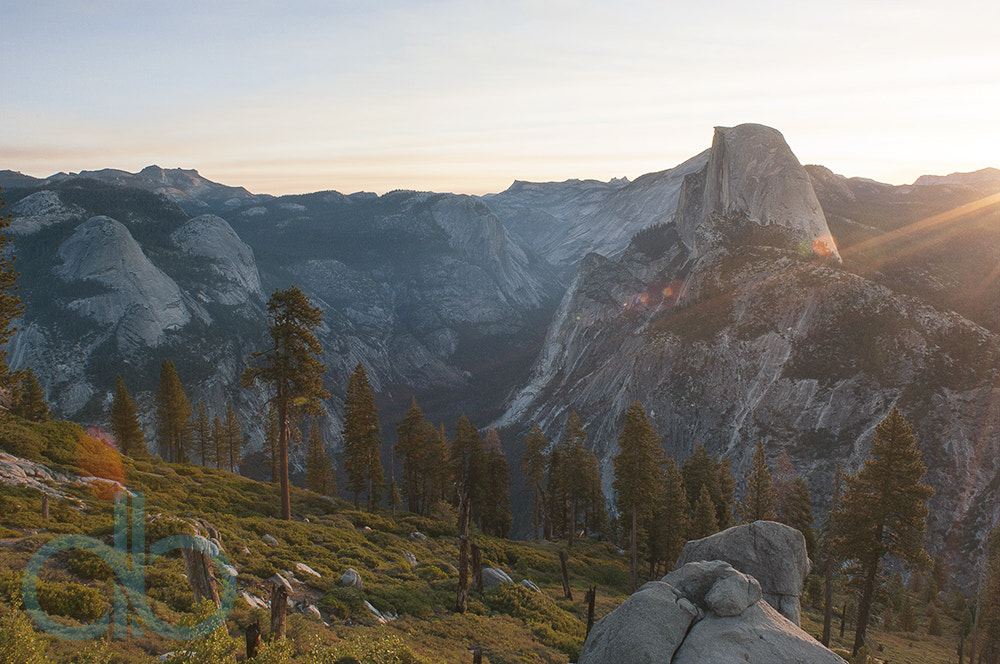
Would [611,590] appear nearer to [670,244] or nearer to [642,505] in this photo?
[642,505]

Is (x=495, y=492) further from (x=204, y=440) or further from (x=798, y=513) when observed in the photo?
(x=204, y=440)

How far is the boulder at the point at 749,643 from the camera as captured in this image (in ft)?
46.5

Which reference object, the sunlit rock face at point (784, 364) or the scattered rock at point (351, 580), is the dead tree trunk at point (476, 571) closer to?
the scattered rock at point (351, 580)

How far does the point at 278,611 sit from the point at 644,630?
367 inches

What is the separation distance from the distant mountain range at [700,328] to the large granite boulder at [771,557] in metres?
13.7

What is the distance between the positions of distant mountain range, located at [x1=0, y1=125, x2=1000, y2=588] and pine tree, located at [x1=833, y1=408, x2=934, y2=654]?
8.51 metres

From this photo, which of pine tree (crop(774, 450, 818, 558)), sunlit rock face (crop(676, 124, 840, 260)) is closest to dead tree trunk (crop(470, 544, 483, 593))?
pine tree (crop(774, 450, 818, 558))

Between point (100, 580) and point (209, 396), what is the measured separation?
110 metres

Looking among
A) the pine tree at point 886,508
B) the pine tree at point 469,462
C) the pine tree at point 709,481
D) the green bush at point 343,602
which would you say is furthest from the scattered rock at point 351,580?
the pine tree at point 709,481

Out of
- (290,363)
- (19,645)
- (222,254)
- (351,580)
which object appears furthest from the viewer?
(222,254)

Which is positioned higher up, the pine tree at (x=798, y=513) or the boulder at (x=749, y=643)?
the boulder at (x=749, y=643)

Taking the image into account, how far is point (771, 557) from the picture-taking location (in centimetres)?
2406

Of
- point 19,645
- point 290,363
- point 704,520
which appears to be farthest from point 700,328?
point 19,645

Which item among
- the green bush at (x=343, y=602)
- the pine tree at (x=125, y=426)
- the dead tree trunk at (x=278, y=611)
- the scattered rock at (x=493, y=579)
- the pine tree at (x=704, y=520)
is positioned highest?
the dead tree trunk at (x=278, y=611)
